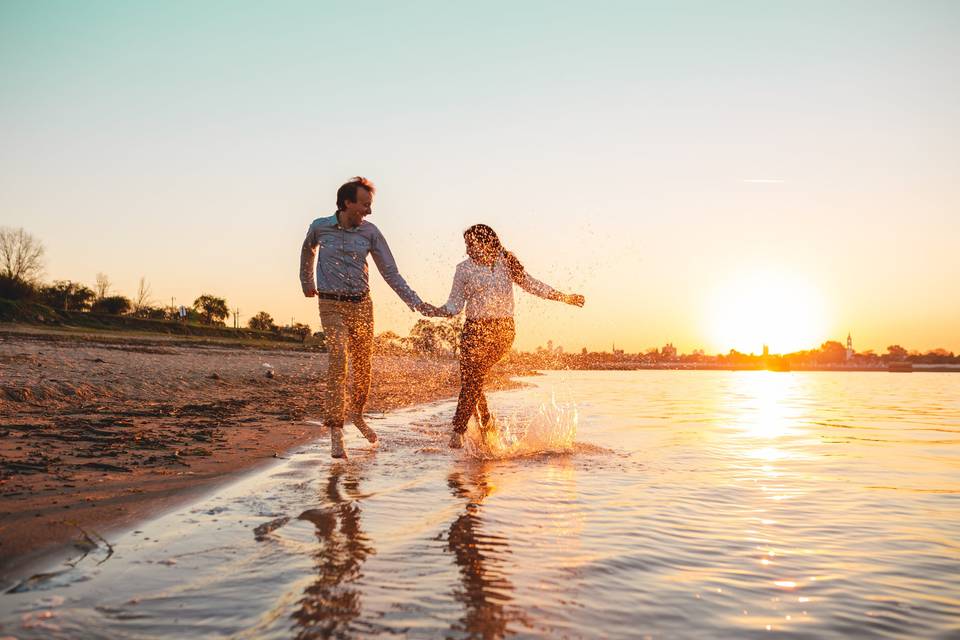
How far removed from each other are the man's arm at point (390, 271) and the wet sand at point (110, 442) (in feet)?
5.55

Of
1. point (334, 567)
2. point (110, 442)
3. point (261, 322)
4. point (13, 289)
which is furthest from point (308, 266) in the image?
point (261, 322)

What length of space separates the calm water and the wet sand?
0.32 m

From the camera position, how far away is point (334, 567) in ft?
8.91

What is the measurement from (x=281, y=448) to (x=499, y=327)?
2.58 metres

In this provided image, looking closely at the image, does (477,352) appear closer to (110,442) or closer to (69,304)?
(110,442)

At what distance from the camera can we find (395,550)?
301cm

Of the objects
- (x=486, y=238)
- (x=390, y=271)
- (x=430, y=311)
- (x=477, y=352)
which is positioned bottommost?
(x=477, y=352)

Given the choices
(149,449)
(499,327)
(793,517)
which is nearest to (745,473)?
(793,517)

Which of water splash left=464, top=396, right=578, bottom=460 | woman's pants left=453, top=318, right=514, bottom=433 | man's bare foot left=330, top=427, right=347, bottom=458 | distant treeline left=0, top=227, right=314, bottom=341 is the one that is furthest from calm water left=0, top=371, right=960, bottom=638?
distant treeline left=0, top=227, right=314, bottom=341

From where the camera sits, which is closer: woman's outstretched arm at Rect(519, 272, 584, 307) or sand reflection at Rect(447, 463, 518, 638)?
sand reflection at Rect(447, 463, 518, 638)

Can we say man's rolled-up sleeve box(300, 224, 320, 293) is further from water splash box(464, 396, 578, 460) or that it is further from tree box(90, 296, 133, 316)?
tree box(90, 296, 133, 316)

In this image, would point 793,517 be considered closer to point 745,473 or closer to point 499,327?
point 745,473

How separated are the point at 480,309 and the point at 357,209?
1726 mm

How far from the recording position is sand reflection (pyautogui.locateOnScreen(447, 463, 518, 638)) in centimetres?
216
